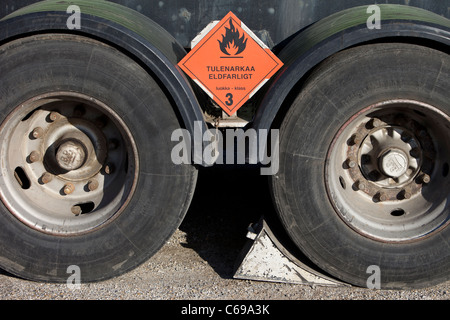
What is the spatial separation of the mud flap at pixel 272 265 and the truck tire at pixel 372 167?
93 mm

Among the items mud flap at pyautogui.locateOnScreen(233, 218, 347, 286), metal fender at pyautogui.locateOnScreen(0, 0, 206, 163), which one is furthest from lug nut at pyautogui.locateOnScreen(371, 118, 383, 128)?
metal fender at pyautogui.locateOnScreen(0, 0, 206, 163)

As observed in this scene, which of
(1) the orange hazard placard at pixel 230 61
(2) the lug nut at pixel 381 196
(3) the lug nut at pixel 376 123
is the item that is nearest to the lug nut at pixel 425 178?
(2) the lug nut at pixel 381 196

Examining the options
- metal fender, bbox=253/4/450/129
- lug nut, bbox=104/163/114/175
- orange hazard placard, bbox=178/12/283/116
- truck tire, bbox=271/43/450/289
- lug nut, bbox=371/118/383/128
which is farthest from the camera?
lug nut, bbox=104/163/114/175

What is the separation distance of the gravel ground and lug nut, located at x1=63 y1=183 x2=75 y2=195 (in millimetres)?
503

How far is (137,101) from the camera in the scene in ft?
9.18

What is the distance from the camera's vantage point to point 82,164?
2.99 m

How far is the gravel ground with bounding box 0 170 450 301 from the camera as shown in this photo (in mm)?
2898

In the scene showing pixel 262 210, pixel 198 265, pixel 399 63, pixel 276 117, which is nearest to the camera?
pixel 399 63

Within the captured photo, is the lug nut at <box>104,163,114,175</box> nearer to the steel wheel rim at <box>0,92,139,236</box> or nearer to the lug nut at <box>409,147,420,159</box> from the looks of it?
the steel wheel rim at <box>0,92,139,236</box>

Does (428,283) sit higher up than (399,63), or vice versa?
(399,63)

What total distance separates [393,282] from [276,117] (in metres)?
1.07

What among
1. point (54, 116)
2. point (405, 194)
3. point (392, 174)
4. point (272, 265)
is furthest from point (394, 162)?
point (54, 116)

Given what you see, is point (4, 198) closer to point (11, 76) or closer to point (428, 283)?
point (11, 76)

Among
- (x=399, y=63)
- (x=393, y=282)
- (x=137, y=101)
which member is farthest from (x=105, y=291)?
(x=399, y=63)
